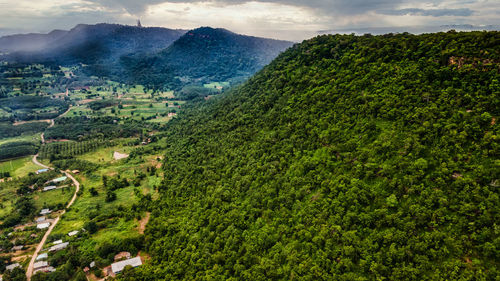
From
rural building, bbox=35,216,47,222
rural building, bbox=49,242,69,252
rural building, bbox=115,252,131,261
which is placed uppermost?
rural building, bbox=35,216,47,222

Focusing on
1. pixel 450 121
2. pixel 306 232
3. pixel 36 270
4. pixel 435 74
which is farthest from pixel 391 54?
pixel 36 270

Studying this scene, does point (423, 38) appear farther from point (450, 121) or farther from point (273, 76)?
point (273, 76)

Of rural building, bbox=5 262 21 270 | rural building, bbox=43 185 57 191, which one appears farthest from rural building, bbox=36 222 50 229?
rural building, bbox=43 185 57 191

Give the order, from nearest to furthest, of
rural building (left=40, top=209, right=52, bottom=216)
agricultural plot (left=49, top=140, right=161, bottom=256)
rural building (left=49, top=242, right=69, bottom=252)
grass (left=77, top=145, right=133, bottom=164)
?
rural building (left=49, top=242, right=69, bottom=252) → agricultural plot (left=49, top=140, right=161, bottom=256) → rural building (left=40, top=209, right=52, bottom=216) → grass (left=77, top=145, right=133, bottom=164)

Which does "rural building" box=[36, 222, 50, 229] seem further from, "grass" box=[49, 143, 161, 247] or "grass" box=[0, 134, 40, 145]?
"grass" box=[0, 134, 40, 145]

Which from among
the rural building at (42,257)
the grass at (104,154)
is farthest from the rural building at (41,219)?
the grass at (104,154)
